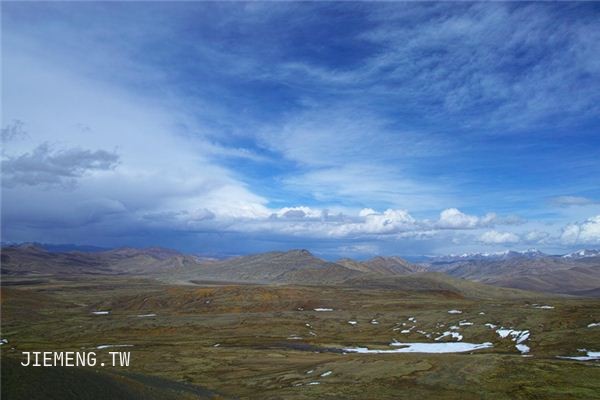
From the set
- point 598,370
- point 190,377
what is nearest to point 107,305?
point 190,377

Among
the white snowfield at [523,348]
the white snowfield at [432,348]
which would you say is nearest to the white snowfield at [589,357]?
the white snowfield at [523,348]

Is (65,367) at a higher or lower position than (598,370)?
Answer: higher

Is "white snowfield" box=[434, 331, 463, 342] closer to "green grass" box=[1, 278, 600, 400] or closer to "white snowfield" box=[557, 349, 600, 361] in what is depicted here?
"green grass" box=[1, 278, 600, 400]

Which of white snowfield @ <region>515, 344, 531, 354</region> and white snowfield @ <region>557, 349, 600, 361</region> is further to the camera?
white snowfield @ <region>515, 344, 531, 354</region>

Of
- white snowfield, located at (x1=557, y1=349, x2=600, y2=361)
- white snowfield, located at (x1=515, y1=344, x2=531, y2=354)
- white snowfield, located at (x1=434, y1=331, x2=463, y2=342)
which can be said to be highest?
white snowfield, located at (x1=557, y1=349, x2=600, y2=361)

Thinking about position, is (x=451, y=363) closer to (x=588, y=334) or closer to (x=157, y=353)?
(x=588, y=334)

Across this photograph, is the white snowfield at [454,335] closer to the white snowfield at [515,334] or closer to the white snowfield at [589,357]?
the white snowfield at [515,334]

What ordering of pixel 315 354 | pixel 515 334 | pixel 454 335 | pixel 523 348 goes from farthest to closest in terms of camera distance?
pixel 454 335 < pixel 515 334 < pixel 523 348 < pixel 315 354

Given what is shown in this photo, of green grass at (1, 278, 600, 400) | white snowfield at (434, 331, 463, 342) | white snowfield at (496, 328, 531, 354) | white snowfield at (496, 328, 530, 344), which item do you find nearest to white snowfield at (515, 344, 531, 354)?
white snowfield at (496, 328, 531, 354)

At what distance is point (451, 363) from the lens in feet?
197

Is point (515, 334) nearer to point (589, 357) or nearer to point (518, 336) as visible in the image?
point (518, 336)

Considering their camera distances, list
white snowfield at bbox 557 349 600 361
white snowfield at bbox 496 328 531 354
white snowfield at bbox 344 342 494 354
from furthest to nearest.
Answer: white snowfield at bbox 344 342 494 354
white snowfield at bbox 496 328 531 354
white snowfield at bbox 557 349 600 361

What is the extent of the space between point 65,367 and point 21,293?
194984 mm

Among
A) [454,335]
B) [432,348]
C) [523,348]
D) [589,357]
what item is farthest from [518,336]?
[589,357]
